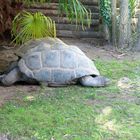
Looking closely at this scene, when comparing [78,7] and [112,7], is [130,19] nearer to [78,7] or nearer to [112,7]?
[112,7]

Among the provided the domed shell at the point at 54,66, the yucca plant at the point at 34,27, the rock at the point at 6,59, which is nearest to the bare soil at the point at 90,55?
the domed shell at the point at 54,66

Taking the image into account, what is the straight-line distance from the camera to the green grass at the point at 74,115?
439cm

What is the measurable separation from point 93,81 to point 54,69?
61 centimetres

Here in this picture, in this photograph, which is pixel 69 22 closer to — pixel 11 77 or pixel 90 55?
pixel 90 55

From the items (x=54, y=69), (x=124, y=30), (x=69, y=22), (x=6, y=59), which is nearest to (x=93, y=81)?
(x=54, y=69)

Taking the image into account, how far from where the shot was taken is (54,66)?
19.3ft

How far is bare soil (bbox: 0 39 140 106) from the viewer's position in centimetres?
565

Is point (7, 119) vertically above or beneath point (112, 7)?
beneath

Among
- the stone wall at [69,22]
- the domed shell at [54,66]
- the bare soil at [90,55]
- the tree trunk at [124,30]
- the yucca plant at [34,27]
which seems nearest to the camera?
the bare soil at [90,55]

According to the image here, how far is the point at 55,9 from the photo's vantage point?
10.1 meters

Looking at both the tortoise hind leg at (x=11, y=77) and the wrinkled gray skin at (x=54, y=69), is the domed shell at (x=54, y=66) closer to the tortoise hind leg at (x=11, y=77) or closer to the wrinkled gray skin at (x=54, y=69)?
the wrinkled gray skin at (x=54, y=69)

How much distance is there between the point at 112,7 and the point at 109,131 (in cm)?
508

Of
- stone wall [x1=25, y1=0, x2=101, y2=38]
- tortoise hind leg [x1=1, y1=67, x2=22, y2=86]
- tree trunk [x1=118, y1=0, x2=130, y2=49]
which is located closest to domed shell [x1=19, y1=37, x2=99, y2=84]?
tortoise hind leg [x1=1, y1=67, x2=22, y2=86]

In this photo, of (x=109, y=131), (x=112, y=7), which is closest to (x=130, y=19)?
(x=112, y=7)
